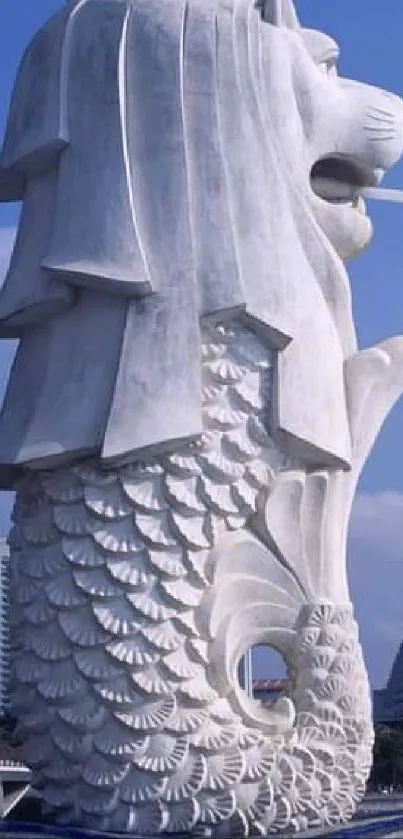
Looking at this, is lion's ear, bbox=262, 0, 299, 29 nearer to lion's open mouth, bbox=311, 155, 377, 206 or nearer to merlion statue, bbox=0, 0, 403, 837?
merlion statue, bbox=0, 0, 403, 837

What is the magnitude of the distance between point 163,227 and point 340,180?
67.4 inches

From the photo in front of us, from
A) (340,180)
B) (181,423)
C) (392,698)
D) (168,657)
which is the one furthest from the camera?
(392,698)

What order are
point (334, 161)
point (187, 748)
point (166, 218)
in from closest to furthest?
point (187, 748), point (166, 218), point (334, 161)

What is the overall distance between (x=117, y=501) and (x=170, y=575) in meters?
0.52

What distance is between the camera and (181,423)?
857 cm

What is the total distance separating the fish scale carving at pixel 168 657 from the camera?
8359 mm

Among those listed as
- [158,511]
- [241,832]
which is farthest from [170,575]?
[241,832]

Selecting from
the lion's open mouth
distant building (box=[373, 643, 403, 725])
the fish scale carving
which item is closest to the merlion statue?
the fish scale carving

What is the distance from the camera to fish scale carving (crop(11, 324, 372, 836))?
836cm

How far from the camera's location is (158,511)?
8.55m

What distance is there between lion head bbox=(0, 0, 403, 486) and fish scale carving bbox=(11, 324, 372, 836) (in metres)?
0.21

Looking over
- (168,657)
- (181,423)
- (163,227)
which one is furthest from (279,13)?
(168,657)

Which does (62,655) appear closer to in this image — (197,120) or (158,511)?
(158,511)

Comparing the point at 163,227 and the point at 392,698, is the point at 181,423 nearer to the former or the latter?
the point at 163,227
